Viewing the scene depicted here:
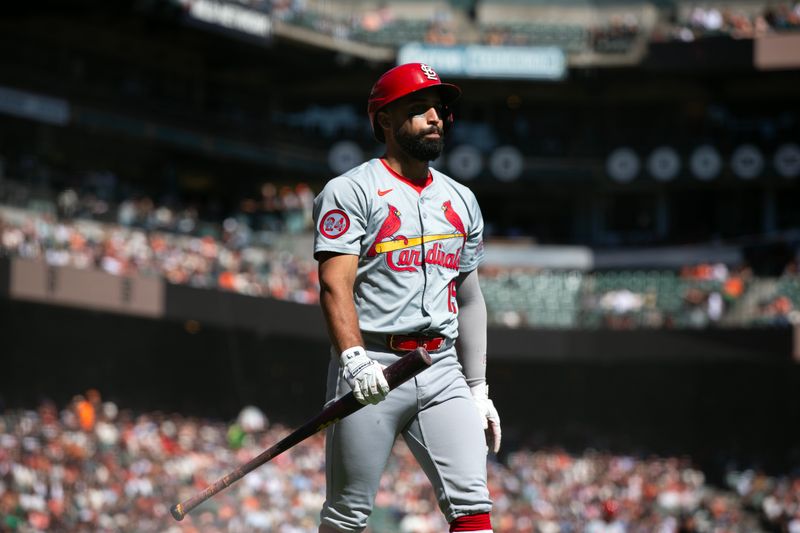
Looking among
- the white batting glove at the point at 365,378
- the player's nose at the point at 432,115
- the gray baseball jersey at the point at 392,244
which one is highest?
the player's nose at the point at 432,115

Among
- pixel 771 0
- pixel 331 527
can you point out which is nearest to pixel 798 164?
pixel 771 0

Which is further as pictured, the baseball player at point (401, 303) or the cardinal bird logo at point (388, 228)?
the cardinal bird logo at point (388, 228)

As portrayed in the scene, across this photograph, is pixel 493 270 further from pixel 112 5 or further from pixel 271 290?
pixel 112 5

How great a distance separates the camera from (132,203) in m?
27.0

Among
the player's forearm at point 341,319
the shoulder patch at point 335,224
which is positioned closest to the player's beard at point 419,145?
the shoulder patch at point 335,224

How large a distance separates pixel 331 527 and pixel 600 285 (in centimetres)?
2313

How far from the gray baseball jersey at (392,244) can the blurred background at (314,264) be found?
470 inches

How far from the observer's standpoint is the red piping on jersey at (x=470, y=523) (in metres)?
5.31

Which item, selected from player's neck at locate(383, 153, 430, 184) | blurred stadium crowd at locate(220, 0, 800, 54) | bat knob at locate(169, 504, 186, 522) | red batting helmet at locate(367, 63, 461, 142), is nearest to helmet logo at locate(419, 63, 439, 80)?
red batting helmet at locate(367, 63, 461, 142)

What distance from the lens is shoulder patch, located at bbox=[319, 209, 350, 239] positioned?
17.4 ft

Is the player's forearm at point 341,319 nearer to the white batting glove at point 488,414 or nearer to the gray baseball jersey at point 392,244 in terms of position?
the gray baseball jersey at point 392,244

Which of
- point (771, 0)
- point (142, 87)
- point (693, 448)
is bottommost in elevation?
point (693, 448)

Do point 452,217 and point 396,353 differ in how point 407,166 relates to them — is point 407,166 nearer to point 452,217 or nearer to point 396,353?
point 452,217

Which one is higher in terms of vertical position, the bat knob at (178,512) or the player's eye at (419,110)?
the player's eye at (419,110)
